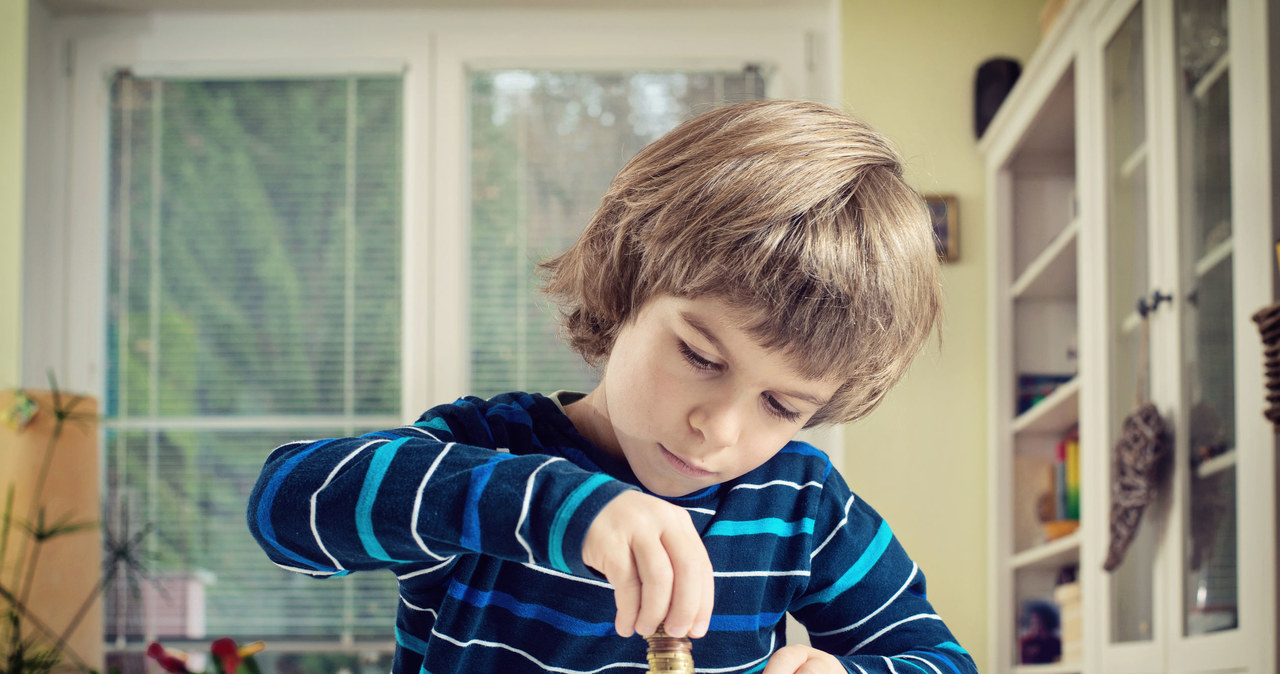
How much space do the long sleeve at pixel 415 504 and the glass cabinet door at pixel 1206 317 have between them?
4.55 feet

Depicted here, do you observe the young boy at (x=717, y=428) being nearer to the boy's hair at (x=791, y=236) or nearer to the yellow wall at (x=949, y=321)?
the boy's hair at (x=791, y=236)

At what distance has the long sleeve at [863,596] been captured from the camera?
834mm

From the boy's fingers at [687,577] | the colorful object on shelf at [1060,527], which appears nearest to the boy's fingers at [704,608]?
the boy's fingers at [687,577]

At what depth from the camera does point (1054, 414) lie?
2.90m

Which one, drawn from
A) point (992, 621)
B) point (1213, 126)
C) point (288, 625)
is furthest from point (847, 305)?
point (288, 625)

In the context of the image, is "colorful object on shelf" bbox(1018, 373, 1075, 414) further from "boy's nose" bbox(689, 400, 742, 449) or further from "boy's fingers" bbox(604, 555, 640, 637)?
"boy's fingers" bbox(604, 555, 640, 637)

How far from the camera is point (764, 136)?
0.76 metres

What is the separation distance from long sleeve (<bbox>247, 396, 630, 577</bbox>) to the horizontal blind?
10.1ft

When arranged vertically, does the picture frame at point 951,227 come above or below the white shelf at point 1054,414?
above

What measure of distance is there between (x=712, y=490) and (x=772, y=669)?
0.77 ft

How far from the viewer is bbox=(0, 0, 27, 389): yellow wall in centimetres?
363

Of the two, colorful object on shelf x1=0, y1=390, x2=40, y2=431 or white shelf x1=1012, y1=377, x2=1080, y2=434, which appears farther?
colorful object on shelf x1=0, y1=390, x2=40, y2=431

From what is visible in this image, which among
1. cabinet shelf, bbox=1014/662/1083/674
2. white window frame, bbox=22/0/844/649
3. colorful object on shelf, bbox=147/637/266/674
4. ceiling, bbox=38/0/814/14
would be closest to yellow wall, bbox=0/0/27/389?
white window frame, bbox=22/0/844/649

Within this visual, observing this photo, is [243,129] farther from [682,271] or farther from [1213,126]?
[682,271]
